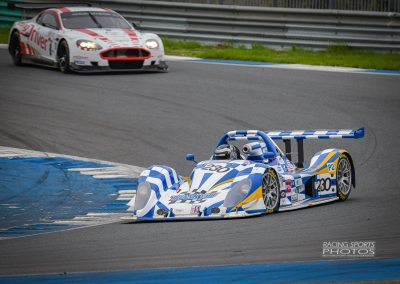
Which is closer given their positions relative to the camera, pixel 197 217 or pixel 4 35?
pixel 197 217

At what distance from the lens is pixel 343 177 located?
1175 centimetres

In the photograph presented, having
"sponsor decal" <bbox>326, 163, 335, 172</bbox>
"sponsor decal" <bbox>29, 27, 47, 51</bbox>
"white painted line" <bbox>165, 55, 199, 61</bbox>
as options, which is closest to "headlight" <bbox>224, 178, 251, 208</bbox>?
"sponsor decal" <bbox>326, 163, 335, 172</bbox>

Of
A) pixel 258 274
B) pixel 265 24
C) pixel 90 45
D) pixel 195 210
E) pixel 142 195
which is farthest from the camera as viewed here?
pixel 265 24

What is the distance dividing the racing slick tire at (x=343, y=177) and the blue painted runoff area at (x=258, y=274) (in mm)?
3878

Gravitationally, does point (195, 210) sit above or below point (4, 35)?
below

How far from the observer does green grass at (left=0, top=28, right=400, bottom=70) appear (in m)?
22.7

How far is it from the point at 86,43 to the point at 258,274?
14.2 meters

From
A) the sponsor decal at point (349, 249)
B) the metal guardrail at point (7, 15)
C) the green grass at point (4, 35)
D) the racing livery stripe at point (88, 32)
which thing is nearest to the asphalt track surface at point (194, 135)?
the sponsor decal at point (349, 249)

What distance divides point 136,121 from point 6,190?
484 cm

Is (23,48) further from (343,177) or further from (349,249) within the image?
(349,249)

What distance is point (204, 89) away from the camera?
1969 cm

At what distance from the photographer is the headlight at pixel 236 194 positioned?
10055mm

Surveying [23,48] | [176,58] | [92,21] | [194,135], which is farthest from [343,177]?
[176,58]

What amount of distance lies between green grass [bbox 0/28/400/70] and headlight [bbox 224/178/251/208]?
1256cm
